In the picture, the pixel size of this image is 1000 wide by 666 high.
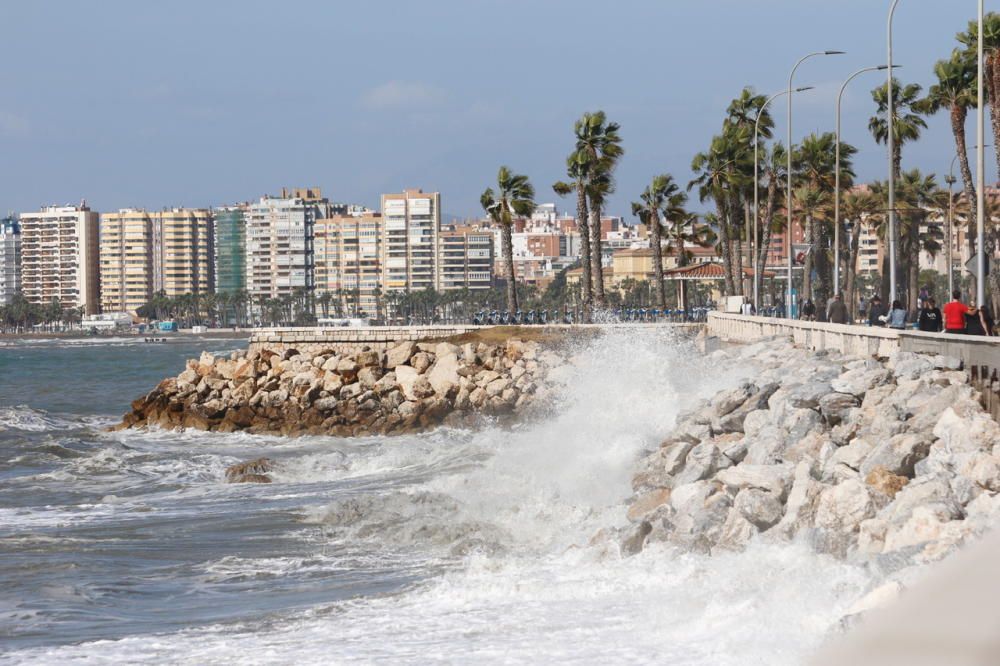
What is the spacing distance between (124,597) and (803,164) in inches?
2234

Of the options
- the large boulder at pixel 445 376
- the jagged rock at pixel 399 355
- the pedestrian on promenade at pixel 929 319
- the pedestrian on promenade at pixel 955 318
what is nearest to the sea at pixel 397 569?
the pedestrian on promenade at pixel 929 319

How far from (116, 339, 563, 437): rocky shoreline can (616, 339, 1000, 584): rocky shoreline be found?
17995mm

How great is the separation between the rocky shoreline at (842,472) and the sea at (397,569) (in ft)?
1.28

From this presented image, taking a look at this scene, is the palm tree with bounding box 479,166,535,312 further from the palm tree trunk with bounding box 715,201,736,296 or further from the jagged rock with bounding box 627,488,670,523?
the jagged rock with bounding box 627,488,670,523

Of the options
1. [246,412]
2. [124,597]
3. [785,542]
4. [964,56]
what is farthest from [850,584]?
[964,56]

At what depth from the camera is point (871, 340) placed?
21.9 m

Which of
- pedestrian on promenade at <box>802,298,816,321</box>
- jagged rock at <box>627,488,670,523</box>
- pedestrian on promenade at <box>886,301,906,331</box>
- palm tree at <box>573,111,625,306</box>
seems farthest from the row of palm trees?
jagged rock at <box>627,488,670,523</box>

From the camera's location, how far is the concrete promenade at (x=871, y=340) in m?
15.3

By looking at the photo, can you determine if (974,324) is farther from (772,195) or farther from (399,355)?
(772,195)

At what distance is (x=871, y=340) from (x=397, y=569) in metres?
11.7

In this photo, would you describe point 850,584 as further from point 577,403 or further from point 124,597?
point 577,403

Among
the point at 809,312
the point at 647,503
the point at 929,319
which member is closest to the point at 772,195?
the point at 809,312

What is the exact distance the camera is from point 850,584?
907cm

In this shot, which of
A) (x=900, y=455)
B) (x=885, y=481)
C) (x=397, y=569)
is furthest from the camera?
(x=397, y=569)
